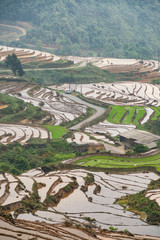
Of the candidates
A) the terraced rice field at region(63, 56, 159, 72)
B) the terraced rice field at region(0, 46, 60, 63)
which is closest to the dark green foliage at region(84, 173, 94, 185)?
the terraced rice field at region(0, 46, 60, 63)

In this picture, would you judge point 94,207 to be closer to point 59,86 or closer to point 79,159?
point 79,159

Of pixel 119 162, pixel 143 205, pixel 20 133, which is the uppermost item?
pixel 143 205

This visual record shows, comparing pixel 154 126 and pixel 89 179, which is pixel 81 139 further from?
pixel 89 179

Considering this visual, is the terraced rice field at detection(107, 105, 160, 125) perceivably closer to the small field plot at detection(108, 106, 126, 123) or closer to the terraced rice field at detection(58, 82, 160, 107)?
the small field plot at detection(108, 106, 126, 123)

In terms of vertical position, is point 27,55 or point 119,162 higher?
point 27,55

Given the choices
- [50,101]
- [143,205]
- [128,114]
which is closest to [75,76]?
[50,101]

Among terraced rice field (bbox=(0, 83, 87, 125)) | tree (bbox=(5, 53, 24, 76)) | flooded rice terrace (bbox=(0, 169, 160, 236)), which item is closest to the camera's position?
flooded rice terrace (bbox=(0, 169, 160, 236))
